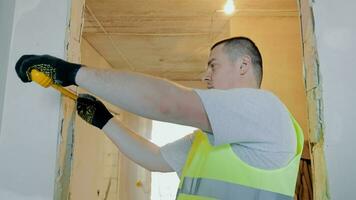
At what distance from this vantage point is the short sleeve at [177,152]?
126cm

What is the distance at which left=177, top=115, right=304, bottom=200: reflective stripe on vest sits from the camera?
0.86 meters

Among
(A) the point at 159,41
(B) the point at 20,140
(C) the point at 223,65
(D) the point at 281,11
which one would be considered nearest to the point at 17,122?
(B) the point at 20,140

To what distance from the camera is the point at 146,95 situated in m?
Answer: 0.74

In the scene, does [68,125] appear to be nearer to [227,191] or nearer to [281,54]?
[227,191]

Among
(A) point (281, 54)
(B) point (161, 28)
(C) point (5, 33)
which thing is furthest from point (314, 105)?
(B) point (161, 28)

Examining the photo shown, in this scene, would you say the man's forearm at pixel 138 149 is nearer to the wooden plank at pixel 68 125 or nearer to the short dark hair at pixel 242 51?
the wooden plank at pixel 68 125

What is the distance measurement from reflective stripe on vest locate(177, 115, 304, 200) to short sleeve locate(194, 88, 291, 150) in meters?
0.07

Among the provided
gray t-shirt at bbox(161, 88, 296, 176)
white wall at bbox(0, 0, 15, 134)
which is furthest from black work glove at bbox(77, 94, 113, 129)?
gray t-shirt at bbox(161, 88, 296, 176)

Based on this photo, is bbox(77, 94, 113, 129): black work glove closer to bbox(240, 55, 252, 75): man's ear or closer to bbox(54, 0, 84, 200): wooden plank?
bbox(54, 0, 84, 200): wooden plank

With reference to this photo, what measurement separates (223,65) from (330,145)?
43 centimetres

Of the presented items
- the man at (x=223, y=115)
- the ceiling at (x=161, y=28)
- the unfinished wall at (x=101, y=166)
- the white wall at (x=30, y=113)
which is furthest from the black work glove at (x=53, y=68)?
the ceiling at (x=161, y=28)

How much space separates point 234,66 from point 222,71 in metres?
0.04

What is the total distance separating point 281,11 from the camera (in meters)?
2.46

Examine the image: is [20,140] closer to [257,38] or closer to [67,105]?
[67,105]
